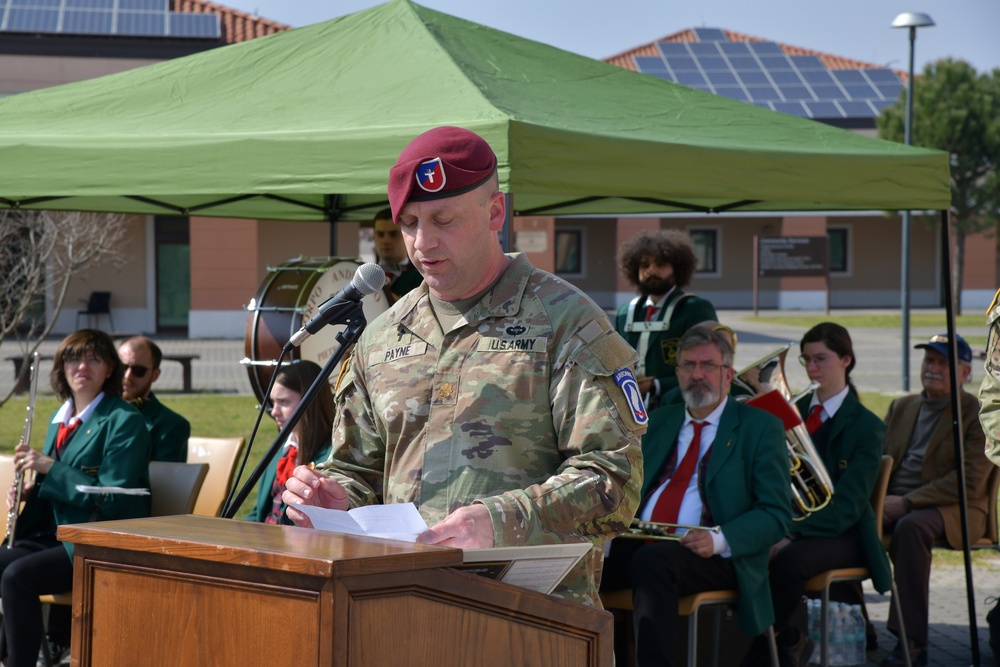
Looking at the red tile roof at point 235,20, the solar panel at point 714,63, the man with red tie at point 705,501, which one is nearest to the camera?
the man with red tie at point 705,501

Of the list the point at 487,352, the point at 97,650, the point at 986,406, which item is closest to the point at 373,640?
the point at 97,650

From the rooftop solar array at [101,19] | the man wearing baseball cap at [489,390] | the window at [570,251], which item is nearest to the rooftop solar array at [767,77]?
the window at [570,251]

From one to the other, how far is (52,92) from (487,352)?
414 centimetres

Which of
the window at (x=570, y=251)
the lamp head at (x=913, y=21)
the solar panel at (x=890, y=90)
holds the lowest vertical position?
the window at (x=570, y=251)

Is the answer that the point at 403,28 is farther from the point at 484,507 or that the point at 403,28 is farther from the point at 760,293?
the point at 760,293

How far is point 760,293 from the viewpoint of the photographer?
3675 cm

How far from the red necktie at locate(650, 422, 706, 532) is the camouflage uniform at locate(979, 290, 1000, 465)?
1.55 m

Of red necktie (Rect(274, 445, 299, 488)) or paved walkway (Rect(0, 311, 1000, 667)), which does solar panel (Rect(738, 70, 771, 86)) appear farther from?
red necktie (Rect(274, 445, 299, 488))

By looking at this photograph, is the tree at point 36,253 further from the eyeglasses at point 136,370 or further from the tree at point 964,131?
the tree at point 964,131

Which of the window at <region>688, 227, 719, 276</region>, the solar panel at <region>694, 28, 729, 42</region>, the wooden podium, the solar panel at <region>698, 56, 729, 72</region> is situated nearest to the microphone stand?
the wooden podium

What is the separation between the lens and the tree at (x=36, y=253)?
1216 centimetres

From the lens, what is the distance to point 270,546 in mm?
1731

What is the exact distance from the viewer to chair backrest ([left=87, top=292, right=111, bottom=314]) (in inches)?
1016

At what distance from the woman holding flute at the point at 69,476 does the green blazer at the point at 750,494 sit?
2.26 m
